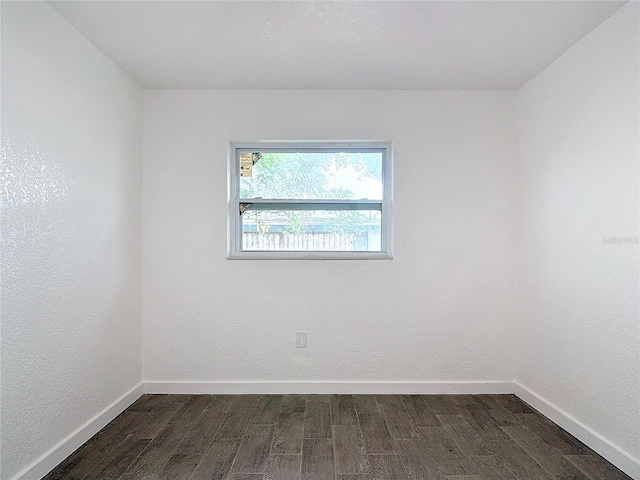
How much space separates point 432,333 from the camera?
307 centimetres

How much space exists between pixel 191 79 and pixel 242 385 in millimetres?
2371

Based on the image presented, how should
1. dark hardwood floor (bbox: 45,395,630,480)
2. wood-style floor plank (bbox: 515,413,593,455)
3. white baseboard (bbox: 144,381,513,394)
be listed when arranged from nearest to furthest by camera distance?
dark hardwood floor (bbox: 45,395,630,480) → wood-style floor plank (bbox: 515,413,593,455) → white baseboard (bbox: 144,381,513,394)

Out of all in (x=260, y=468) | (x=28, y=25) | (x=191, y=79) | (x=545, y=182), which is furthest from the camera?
(x=191, y=79)

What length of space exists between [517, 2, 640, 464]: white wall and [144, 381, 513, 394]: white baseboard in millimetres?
374

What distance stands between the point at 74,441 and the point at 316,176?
2372 millimetres

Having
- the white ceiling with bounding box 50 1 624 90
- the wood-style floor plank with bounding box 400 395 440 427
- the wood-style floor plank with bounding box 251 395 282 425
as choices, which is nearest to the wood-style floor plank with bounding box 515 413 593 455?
the wood-style floor plank with bounding box 400 395 440 427

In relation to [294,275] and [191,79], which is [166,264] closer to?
[294,275]

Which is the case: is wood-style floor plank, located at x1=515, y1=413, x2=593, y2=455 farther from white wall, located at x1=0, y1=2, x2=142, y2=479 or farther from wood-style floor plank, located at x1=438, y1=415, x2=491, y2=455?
white wall, located at x1=0, y1=2, x2=142, y2=479

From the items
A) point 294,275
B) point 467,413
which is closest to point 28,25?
point 294,275

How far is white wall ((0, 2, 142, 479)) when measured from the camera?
5.85ft

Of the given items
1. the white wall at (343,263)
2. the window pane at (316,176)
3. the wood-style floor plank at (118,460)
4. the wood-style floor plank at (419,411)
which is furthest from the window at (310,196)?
the wood-style floor plank at (118,460)

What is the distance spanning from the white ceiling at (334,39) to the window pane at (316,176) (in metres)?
0.56

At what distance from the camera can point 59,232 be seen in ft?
6.85

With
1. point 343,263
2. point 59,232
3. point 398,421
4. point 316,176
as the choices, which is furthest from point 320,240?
point 59,232
